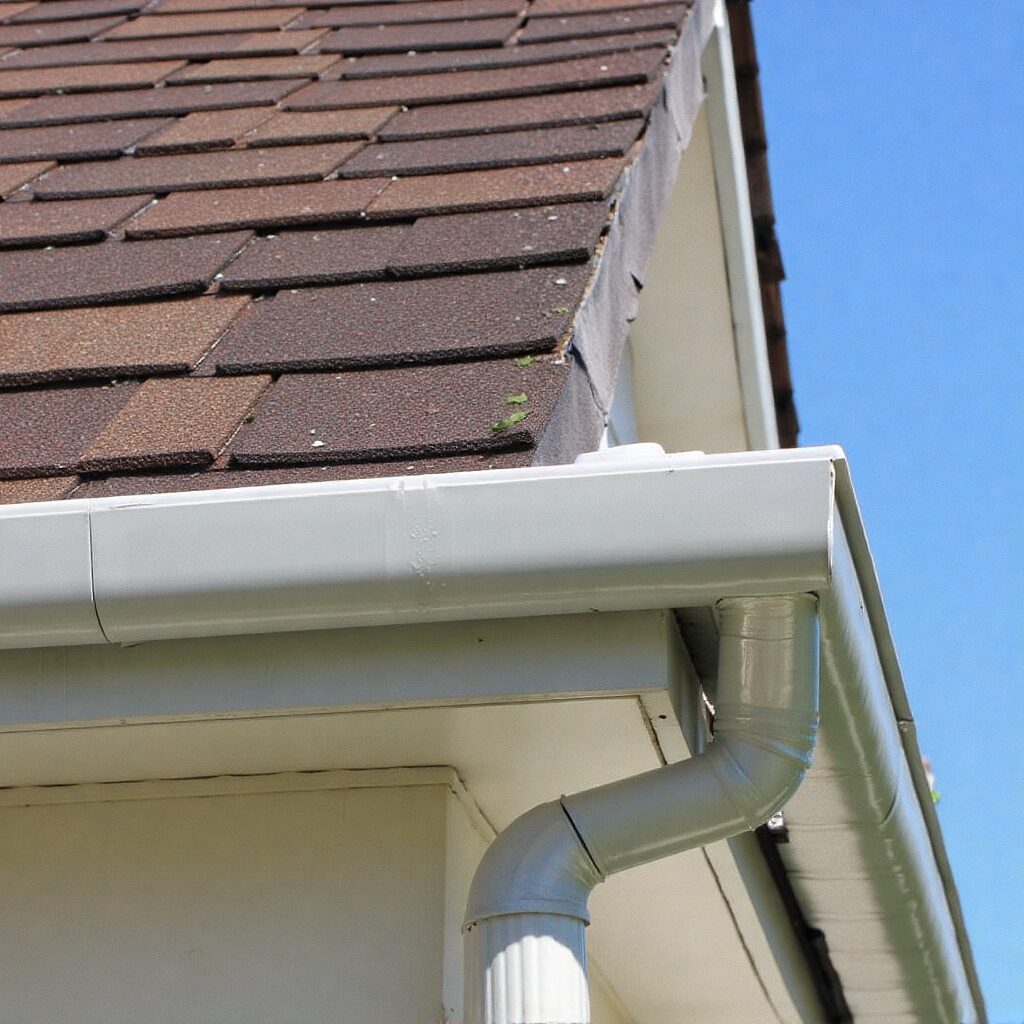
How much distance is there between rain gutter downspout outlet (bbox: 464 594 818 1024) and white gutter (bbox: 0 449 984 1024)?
102 millimetres

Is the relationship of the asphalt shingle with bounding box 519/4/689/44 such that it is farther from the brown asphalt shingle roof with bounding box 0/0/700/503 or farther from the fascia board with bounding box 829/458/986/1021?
the fascia board with bounding box 829/458/986/1021

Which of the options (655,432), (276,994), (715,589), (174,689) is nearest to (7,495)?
(174,689)

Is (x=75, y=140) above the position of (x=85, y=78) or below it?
below

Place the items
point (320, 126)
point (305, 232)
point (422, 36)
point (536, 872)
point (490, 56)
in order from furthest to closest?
point (422, 36), point (490, 56), point (320, 126), point (305, 232), point (536, 872)

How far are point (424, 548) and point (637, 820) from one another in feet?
1.37

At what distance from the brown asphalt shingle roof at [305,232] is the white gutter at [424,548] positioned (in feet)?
0.59

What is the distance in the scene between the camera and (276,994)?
1938 millimetres

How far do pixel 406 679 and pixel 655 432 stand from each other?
3225 mm

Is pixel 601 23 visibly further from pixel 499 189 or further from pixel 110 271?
pixel 110 271

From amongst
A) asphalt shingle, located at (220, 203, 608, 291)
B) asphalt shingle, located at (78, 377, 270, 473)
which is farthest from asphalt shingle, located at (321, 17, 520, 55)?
asphalt shingle, located at (78, 377, 270, 473)

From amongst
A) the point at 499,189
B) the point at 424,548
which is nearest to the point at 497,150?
the point at 499,189

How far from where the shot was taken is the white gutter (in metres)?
1.56

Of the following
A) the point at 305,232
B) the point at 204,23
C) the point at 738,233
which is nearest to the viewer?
the point at 305,232

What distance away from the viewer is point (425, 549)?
158 cm
